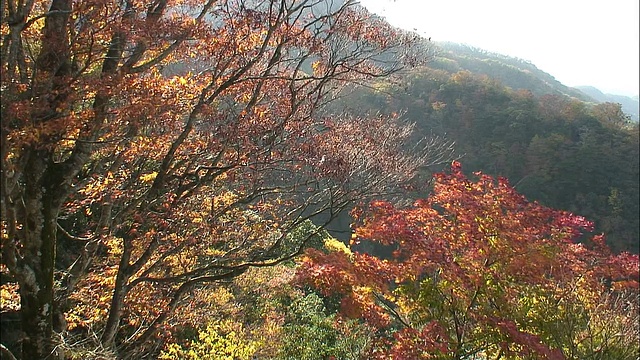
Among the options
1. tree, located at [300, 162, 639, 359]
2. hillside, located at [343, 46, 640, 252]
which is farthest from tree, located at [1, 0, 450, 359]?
hillside, located at [343, 46, 640, 252]

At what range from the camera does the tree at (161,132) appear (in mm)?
3930

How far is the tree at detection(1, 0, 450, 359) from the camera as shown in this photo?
3930 mm

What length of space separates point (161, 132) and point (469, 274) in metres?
3.92

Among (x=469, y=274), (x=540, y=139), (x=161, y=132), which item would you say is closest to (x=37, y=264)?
(x=161, y=132)

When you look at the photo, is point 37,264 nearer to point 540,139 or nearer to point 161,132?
point 161,132

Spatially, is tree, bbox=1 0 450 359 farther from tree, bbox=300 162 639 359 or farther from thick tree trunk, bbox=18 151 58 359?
tree, bbox=300 162 639 359

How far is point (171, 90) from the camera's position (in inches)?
179

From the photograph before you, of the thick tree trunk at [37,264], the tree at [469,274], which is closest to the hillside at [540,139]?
the tree at [469,274]

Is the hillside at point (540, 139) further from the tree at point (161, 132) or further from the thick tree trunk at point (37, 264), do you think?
the thick tree trunk at point (37, 264)

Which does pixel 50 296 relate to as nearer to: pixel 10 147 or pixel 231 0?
pixel 10 147

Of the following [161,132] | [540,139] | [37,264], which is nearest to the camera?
[37,264]

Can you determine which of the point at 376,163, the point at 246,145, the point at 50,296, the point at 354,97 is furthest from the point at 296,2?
the point at 354,97

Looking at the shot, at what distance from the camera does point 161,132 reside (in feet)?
17.3

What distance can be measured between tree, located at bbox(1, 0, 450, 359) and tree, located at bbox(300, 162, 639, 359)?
0.79 metres
